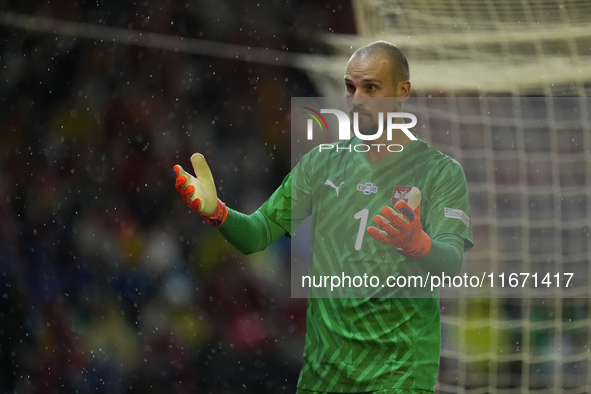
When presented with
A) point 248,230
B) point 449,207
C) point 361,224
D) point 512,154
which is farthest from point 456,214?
point 512,154

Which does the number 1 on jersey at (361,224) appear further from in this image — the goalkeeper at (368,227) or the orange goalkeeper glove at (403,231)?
the orange goalkeeper glove at (403,231)

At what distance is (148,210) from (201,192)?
3.58 ft

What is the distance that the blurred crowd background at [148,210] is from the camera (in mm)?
1745

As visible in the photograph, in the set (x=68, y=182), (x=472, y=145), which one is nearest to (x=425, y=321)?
(x=472, y=145)

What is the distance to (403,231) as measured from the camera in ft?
2.27

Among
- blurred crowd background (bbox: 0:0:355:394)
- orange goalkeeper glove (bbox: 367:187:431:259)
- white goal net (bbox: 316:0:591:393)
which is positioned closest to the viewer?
orange goalkeeper glove (bbox: 367:187:431:259)

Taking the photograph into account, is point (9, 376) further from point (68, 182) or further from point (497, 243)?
point (497, 243)

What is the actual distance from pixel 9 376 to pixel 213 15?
44.5 inches

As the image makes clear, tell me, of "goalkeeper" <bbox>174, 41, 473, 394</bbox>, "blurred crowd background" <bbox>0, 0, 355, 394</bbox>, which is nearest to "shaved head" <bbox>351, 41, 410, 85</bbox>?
"goalkeeper" <bbox>174, 41, 473, 394</bbox>

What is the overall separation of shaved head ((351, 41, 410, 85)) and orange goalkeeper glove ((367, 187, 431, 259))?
0.21 meters

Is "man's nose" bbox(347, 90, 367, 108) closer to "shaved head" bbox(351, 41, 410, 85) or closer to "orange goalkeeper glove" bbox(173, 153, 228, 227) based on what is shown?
"shaved head" bbox(351, 41, 410, 85)

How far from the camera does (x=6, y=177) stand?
1964 millimetres

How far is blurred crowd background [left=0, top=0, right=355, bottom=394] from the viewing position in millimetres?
1745

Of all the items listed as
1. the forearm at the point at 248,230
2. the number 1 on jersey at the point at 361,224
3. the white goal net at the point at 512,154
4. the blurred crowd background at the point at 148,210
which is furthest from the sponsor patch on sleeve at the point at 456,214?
the blurred crowd background at the point at 148,210
